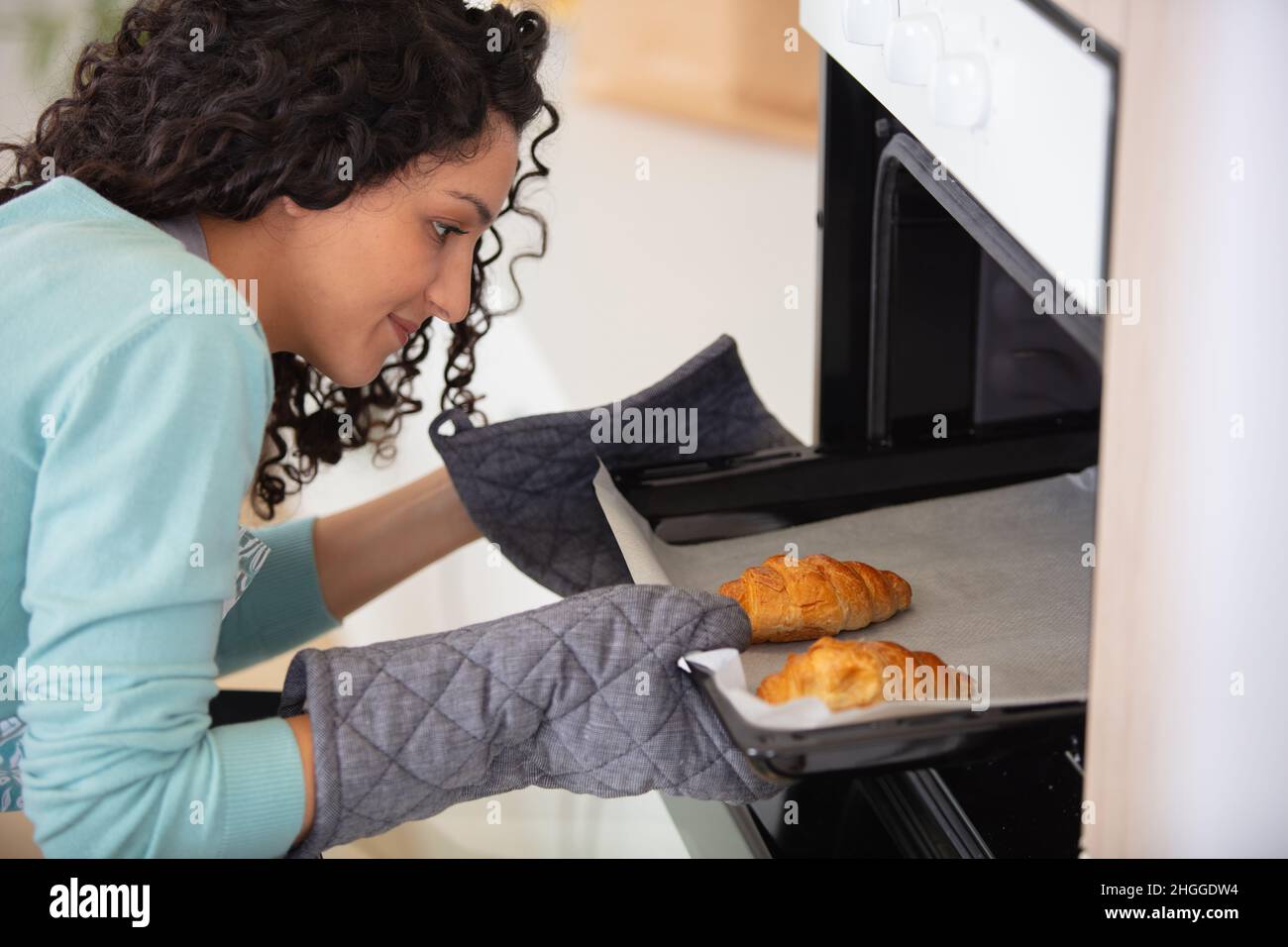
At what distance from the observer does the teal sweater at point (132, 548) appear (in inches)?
→ 29.0

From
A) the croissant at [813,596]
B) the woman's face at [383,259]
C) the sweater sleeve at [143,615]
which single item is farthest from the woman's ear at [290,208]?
the croissant at [813,596]

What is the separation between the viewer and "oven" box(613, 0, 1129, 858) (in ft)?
1.99

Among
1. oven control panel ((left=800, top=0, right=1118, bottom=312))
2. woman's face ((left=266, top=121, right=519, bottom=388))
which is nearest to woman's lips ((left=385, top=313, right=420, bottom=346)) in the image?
woman's face ((left=266, top=121, right=519, bottom=388))

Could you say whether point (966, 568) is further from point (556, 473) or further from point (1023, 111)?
point (1023, 111)

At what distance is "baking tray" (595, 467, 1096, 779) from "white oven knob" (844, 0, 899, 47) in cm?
39

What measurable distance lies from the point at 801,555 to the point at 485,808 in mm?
837

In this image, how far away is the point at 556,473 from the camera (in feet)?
3.60

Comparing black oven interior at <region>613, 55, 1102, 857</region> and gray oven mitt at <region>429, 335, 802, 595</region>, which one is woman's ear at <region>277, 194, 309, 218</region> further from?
black oven interior at <region>613, 55, 1102, 857</region>

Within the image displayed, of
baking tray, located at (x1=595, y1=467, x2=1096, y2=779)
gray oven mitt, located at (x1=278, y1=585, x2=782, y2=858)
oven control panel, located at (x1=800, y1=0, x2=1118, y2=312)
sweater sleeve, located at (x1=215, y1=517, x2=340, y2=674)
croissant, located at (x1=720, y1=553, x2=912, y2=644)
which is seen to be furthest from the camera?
sweater sleeve, located at (x1=215, y1=517, x2=340, y2=674)

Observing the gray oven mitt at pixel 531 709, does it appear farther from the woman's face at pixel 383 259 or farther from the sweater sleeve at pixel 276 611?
the sweater sleeve at pixel 276 611

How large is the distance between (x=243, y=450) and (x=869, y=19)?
48 centimetres

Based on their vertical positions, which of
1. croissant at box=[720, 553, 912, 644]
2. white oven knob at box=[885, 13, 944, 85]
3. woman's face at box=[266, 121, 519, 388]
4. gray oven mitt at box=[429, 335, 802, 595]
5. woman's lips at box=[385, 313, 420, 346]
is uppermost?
white oven knob at box=[885, 13, 944, 85]
